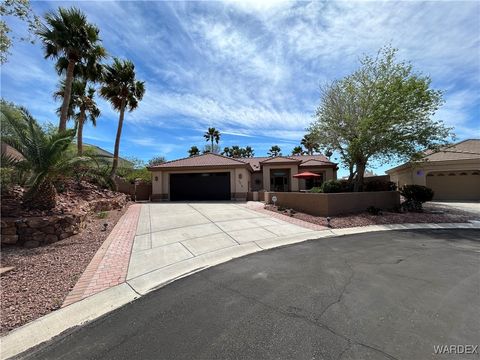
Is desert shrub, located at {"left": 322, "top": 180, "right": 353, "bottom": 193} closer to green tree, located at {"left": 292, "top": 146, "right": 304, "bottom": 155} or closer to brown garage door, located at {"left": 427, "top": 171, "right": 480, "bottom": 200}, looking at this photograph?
brown garage door, located at {"left": 427, "top": 171, "right": 480, "bottom": 200}

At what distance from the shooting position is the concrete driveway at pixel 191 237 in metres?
5.67

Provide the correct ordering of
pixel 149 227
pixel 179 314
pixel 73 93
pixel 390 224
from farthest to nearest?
pixel 73 93 < pixel 390 224 < pixel 149 227 < pixel 179 314

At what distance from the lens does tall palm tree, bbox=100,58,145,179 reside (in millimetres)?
18734

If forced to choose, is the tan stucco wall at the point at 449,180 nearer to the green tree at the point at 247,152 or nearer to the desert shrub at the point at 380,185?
the desert shrub at the point at 380,185

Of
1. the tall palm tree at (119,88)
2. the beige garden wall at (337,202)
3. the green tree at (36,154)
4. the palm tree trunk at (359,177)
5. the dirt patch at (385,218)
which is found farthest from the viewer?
the tall palm tree at (119,88)

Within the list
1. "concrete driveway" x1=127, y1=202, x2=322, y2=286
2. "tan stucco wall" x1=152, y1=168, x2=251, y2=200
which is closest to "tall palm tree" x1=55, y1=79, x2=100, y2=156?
"tan stucco wall" x1=152, y1=168, x2=251, y2=200

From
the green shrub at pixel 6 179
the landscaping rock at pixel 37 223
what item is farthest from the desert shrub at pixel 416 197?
the green shrub at pixel 6 179

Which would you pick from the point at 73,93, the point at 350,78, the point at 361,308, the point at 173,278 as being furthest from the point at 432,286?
the point at 73,93

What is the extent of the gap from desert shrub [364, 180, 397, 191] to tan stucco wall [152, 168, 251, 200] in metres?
9.59

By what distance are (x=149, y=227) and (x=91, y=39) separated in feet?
36.0

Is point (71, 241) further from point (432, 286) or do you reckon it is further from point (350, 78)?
point (350, 78)

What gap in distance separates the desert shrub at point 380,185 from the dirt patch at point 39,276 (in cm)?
1595

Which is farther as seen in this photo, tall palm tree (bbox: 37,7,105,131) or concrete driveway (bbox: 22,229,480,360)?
tall palm tree (bbox: 37,7,105,131)

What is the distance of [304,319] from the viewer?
11.3 feet
